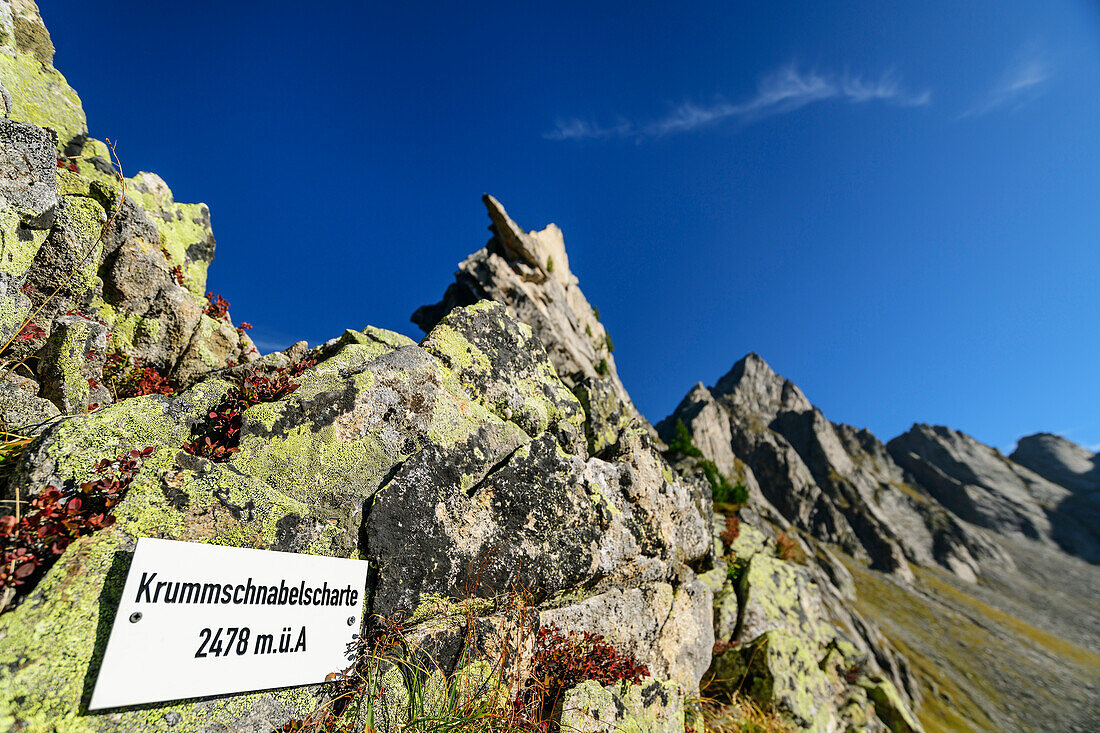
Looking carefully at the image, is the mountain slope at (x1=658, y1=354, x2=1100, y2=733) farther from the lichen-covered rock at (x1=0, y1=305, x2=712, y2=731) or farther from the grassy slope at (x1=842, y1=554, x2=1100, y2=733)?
the lichen-covered rock at (x1=0, y1=305, x2=712, y2=731)

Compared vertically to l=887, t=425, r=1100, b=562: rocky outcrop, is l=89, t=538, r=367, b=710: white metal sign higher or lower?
lower

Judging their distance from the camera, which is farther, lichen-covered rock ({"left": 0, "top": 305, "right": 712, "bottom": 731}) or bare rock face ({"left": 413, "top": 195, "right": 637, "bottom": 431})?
bare rock face ({"left": 413, "top": 195, "right": 637, "bottom": 431})

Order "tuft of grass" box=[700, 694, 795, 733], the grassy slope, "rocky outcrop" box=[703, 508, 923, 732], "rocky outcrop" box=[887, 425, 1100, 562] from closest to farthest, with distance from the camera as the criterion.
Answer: "tuft of grass" box=[700, 694, 795, 733] < "rocky outcrop" box=[703, 508, 923, 732] < the grassy slope < "rocky outcrop" box=[887, 425, 1100, 562]

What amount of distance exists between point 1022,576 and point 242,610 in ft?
546

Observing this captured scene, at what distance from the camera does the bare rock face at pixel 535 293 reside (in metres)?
46.1

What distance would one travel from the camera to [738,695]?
952cm

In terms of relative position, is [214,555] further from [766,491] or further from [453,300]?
[766,491]

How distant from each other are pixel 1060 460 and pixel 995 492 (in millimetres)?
56411

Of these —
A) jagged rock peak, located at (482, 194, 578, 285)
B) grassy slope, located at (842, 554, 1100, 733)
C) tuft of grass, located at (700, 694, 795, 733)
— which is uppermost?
jagged rock peak, located at (482, 194, 578, 285)

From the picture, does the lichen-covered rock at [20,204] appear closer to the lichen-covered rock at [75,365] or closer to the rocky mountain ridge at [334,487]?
the rocky mountain ridge at [334,487]

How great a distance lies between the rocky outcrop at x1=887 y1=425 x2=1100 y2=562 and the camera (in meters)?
125

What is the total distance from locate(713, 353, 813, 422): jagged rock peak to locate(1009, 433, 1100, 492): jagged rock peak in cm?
9255

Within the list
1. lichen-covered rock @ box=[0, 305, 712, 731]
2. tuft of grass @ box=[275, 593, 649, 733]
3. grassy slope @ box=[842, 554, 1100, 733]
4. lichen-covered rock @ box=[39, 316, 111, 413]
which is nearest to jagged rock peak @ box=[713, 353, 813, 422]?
grassy slope @ box=[842, 554, 1100, 733]

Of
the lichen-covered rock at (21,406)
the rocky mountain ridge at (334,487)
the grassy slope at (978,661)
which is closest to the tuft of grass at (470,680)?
the rocky mountain ridge at (334,487)
